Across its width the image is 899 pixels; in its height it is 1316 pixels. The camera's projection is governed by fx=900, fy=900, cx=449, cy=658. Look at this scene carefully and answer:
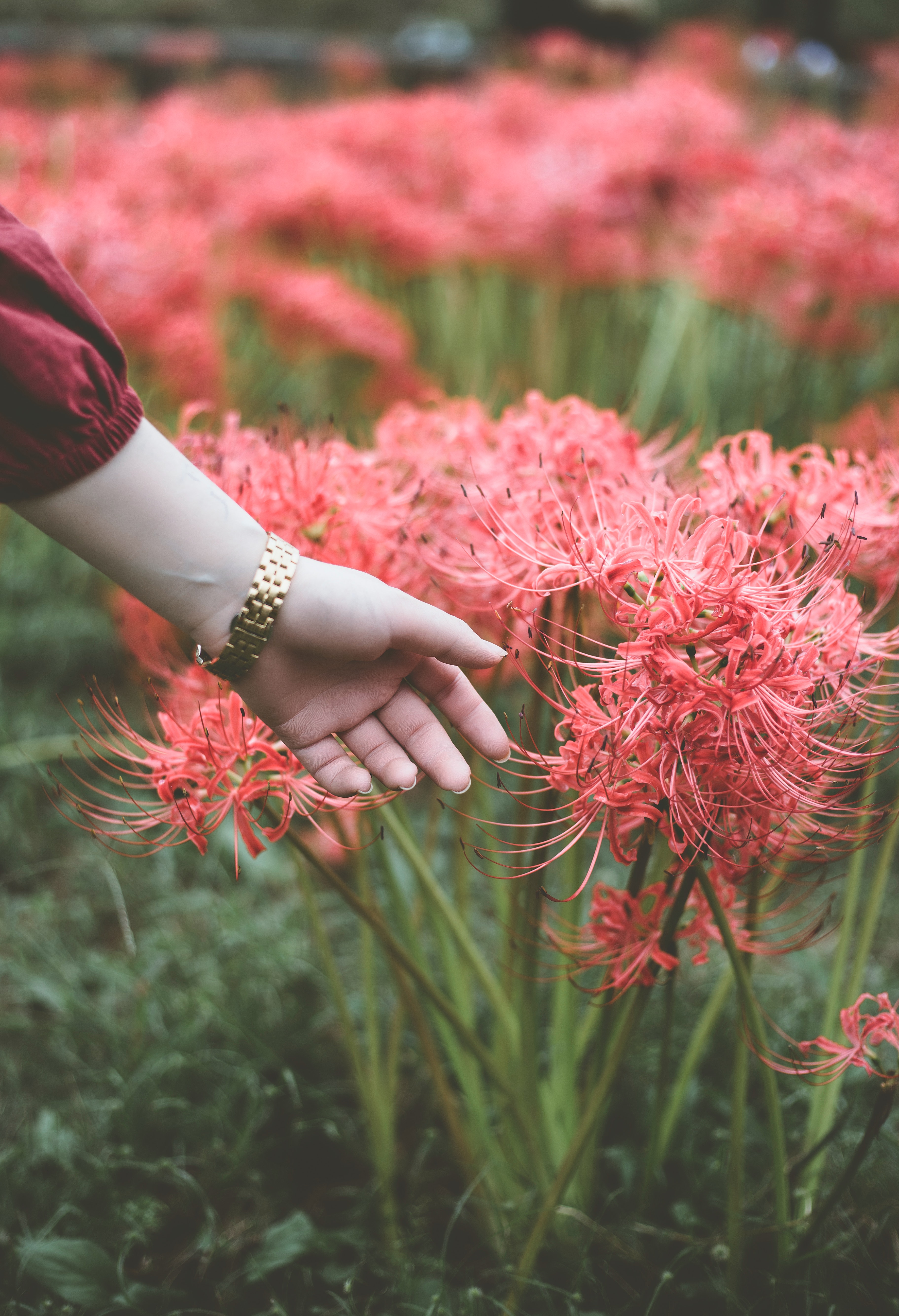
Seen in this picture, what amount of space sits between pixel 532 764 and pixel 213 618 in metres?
0.38

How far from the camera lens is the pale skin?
0.96 m

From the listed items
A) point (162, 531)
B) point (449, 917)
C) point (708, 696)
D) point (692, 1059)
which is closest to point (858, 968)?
point (692, 1059)

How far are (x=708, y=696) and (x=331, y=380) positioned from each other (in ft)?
10.5

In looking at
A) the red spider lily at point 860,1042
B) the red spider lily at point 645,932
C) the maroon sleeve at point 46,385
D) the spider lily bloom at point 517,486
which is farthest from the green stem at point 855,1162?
the maroon sleeve at point 46,385

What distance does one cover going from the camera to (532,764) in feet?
3.17

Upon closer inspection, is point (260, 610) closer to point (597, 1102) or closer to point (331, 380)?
point (597, 1102)

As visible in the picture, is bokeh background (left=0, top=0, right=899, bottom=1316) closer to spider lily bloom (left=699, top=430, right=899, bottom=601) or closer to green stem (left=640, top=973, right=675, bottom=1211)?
green stem (left=640, top=973, right=675, bottom=1211)

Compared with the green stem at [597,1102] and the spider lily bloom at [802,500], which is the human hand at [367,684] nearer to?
the green stem at [597,1102]

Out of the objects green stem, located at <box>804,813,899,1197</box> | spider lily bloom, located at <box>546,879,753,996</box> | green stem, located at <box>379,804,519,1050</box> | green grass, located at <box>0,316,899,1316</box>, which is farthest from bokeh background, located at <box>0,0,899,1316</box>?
spider lily bloom, located at <box>546,879,753,996</box>

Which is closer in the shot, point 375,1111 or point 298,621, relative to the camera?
point 298,621

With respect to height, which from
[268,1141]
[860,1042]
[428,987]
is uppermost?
[860,1042]

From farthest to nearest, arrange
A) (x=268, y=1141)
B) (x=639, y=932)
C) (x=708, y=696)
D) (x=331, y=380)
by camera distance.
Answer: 1. (x=331, y=380)
2. (x=268, y=1141)
3. (x=639, y=932)
4. (x=708, y=696)

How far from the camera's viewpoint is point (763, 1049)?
3.52ft

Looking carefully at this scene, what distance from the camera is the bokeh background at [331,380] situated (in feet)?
4.85
